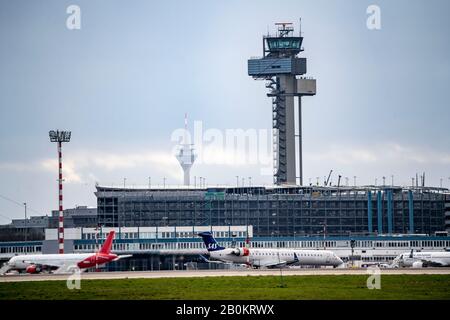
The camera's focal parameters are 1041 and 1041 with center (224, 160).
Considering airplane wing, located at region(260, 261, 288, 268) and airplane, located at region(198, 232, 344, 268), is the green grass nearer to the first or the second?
airplane, located at region(198, 232, 344, 268)

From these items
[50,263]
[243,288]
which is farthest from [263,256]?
[243,288]

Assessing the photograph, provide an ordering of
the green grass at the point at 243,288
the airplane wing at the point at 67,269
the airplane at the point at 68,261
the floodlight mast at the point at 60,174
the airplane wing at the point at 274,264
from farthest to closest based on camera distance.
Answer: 1. the airplane wing at the point at 274,264
2. the floodlight mast at the point at 60,174
3. the airplane at the point at 68,261
4. the airplane wing at the point at 67,269
5. the green grass at the point at 243,288

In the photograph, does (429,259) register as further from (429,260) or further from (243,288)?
(243,288)

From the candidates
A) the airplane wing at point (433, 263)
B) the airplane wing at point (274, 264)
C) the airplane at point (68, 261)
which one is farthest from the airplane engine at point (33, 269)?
the airplane wing at point (433, 263)

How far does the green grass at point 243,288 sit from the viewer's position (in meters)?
86.0

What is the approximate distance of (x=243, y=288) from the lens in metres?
96.4

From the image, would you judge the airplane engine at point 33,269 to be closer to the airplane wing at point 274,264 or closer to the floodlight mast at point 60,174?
the floodlight mast at point 60,174

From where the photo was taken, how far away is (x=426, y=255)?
180 m

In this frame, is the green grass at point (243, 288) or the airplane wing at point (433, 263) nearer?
the green grass at point (243, 288)

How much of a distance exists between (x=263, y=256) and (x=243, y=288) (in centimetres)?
6973

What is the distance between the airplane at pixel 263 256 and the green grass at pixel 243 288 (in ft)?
147

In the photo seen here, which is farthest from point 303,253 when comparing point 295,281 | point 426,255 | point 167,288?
point 167,288
